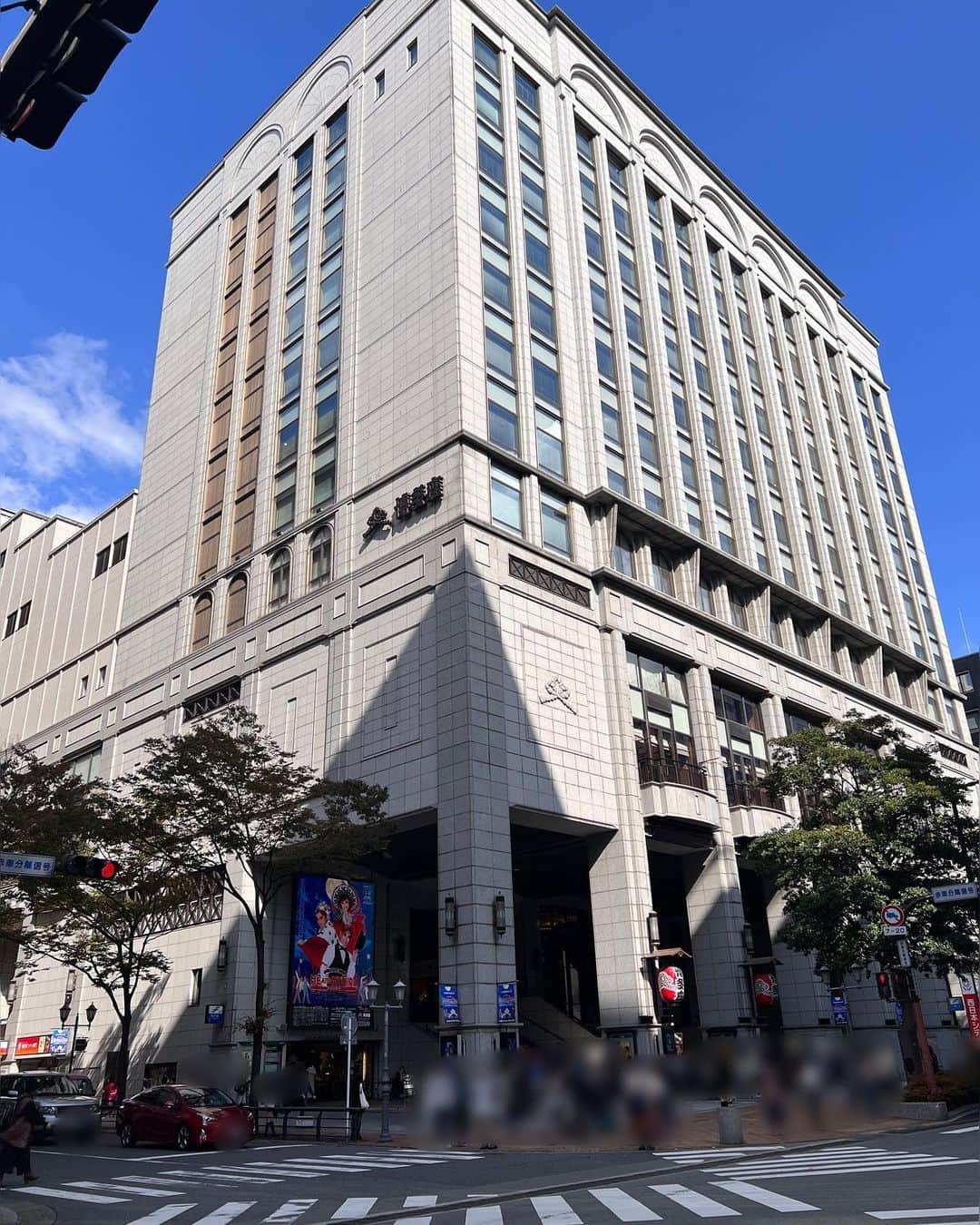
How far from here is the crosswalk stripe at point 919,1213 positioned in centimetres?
1124

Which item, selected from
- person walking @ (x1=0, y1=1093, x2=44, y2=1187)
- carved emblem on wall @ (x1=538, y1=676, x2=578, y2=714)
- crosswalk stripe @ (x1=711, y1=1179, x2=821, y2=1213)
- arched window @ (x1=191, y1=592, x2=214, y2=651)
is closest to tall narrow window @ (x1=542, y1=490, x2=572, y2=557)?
carved emblem on wall @ (x1=538, y1=676, x2=578, y2=714)

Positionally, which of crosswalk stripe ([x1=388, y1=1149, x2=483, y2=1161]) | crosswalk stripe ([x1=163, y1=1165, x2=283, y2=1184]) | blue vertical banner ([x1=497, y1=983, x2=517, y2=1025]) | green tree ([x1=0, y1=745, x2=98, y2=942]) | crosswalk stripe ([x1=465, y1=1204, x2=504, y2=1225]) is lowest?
crosswalk stripe ([x1=388, y1=1149, x2=483, y2=1161])

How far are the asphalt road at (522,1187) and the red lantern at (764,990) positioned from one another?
15.7 metres

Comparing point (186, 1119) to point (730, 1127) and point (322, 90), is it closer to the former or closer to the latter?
point (730, 1127)

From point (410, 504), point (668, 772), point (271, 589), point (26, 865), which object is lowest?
point (26, 865)

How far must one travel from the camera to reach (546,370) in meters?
44.6

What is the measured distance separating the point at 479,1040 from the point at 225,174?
185ft

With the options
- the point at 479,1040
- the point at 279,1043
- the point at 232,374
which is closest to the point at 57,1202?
the point at 479,1040

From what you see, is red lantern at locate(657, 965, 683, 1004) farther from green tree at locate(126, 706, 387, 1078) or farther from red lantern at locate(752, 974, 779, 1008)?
green tree at locate(126, 706, 387, 1078)

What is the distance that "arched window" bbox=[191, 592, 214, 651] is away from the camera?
49844 millimetres

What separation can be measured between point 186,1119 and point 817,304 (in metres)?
69.8

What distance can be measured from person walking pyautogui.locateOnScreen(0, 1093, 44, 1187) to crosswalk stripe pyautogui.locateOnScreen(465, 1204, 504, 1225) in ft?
28.2

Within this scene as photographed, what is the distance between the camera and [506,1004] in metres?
31.5

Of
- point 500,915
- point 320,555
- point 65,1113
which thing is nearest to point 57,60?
point 500,915
